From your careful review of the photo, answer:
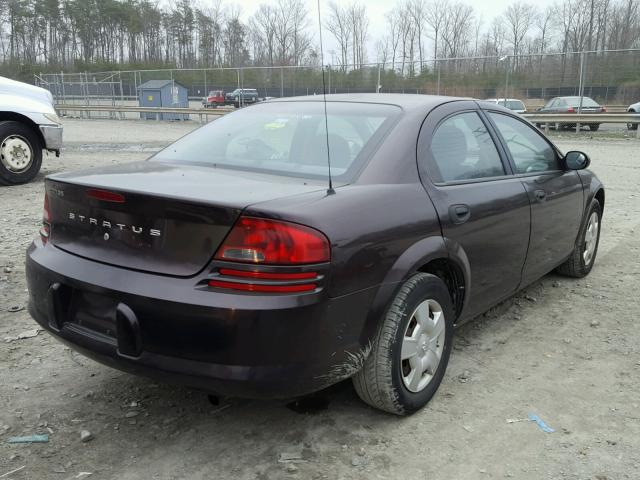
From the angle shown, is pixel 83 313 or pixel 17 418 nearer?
pixel 83 313

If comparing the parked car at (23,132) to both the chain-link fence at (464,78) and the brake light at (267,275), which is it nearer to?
the brake light at (267,275)

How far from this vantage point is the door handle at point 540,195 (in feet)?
12.8

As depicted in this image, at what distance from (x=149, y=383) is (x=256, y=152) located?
54.4 inches

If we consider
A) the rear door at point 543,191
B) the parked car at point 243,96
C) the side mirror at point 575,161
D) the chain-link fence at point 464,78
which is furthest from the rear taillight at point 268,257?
the parked car at point 243,96

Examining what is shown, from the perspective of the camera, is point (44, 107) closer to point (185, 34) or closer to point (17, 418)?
point (17, 418)

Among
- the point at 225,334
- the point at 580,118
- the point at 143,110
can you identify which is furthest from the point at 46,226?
the point at 143,110

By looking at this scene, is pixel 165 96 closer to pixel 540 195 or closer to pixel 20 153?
pixel 20 153

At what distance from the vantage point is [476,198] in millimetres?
3297

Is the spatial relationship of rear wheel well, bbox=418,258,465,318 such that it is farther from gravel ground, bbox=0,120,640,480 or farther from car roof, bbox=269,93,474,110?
car roof, bbox=269,93,474,110

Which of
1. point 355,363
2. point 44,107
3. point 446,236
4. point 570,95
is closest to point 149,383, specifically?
point 355,363

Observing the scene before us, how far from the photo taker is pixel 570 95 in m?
22.5

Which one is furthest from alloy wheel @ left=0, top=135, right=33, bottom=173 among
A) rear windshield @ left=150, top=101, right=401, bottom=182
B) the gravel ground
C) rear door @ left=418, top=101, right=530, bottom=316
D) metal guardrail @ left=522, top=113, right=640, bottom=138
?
metal guardrail @ left=522, top=113, right=640, bottom=138

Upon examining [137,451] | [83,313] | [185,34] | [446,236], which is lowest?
[137,451]

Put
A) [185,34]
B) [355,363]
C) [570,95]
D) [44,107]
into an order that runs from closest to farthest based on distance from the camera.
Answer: [355,363]
[44,107]
[570,95]
[185,34]
